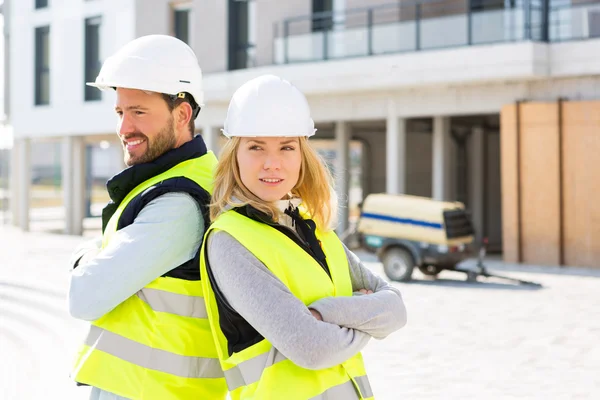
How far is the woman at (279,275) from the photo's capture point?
7.12 ft

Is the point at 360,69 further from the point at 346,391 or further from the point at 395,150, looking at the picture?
the point at 346,391

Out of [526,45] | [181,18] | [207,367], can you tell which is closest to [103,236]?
[207,367]

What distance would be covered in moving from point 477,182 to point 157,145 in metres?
21.9

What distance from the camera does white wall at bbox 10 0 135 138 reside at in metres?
26.5

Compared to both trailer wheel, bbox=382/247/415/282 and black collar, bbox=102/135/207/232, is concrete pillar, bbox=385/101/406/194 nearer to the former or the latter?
trailer wheel, bbox=382/247/415/282

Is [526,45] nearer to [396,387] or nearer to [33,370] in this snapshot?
[396,387]

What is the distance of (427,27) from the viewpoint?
688 inches

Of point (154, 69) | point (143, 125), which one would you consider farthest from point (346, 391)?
point (154, 69)

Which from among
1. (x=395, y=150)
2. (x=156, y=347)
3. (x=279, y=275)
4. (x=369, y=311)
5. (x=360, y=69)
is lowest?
(x=156, y=347)

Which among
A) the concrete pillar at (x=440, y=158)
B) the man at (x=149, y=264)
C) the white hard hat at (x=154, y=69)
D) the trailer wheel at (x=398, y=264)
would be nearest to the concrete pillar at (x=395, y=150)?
the concrete pillar at (x=440, y=158)

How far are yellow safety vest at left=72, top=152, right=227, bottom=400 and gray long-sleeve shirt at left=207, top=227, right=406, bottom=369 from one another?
0.85 ft

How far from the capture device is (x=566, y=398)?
6.71 meters

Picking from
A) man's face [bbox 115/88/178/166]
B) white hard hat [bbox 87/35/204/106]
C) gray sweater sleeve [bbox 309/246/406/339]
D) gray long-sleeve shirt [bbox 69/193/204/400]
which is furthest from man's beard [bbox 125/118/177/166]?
gray sweater sleeve [bbox 309/246/406/339]

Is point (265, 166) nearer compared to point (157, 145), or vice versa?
point (265, 166)
